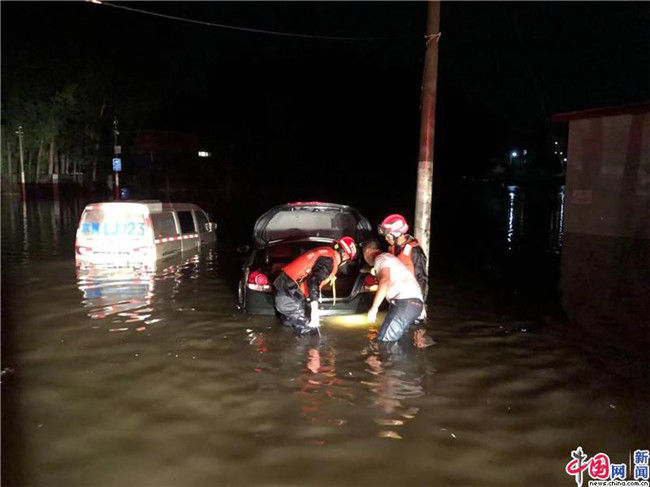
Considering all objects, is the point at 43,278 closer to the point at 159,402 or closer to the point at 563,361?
the point at 159,402

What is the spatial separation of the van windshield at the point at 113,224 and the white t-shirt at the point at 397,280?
21.1 ft

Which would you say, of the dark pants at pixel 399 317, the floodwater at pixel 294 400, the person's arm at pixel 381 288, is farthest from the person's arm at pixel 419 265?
the person's arm at pixel 381 288

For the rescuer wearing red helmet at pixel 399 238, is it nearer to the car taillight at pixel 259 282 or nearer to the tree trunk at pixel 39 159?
the car taillight at pixel 259 282

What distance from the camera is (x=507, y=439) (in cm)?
501

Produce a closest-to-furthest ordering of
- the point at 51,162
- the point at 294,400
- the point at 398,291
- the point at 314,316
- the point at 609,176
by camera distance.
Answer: the point at 294,400 < the point at 398,291 < the point at 314,316 < the point at 609,176 < the point at 51,162

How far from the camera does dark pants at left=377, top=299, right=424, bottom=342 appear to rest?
23.8 ft

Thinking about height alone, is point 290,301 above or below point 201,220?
below

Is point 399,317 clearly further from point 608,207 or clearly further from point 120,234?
point 608,207

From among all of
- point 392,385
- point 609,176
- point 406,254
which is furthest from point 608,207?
point 392,385

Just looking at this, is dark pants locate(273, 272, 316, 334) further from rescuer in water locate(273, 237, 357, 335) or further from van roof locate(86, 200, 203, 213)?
van roof locate(86, 200, 203, 213)

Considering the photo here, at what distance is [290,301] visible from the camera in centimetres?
772

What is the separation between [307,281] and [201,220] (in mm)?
8257

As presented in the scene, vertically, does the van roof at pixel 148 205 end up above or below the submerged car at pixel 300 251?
above

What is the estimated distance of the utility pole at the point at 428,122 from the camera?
9.59 m
